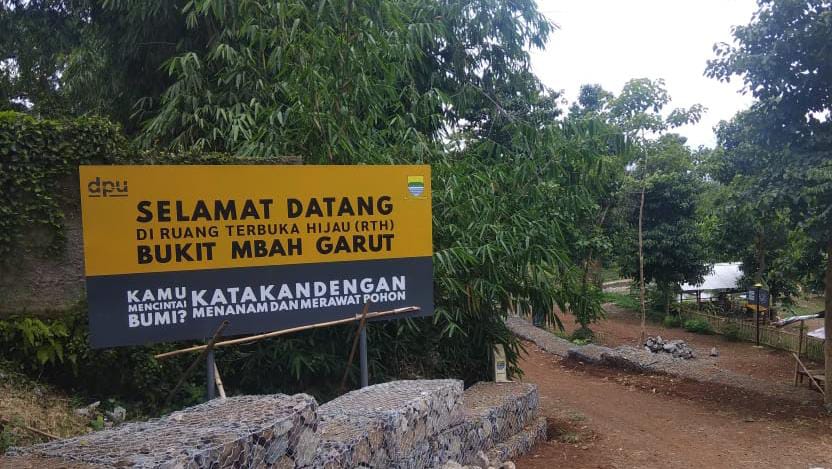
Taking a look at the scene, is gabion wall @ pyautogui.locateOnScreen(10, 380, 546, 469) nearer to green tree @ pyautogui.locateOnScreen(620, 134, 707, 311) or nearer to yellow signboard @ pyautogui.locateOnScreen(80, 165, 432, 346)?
yellow signboard @ pyautogui.locateOnScreen(80, 165, 432, 346)

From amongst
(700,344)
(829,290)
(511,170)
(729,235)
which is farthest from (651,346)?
(511,170)

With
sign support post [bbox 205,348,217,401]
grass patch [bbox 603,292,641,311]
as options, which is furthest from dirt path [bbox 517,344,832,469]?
grass patch [bbox 603,292,641,311]

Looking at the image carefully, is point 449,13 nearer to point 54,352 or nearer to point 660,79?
point 54,352

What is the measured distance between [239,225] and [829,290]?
9373 millimetres

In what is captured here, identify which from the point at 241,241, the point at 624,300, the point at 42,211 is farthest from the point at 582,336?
the point at 42,211

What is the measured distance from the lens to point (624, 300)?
93.7 ft

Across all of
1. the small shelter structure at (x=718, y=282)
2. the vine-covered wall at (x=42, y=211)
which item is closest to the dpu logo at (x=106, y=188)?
the vine-covered wall at (x=42, y=211)

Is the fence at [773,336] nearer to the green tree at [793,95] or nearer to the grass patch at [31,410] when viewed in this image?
the green tree at [793,95]

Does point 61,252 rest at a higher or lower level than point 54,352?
higher

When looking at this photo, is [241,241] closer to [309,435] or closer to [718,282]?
[309,435]

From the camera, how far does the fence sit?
53.4ft

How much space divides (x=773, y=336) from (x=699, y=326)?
3.46m

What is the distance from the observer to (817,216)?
9.27 m

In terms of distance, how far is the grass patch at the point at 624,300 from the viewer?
27047 millimetres
